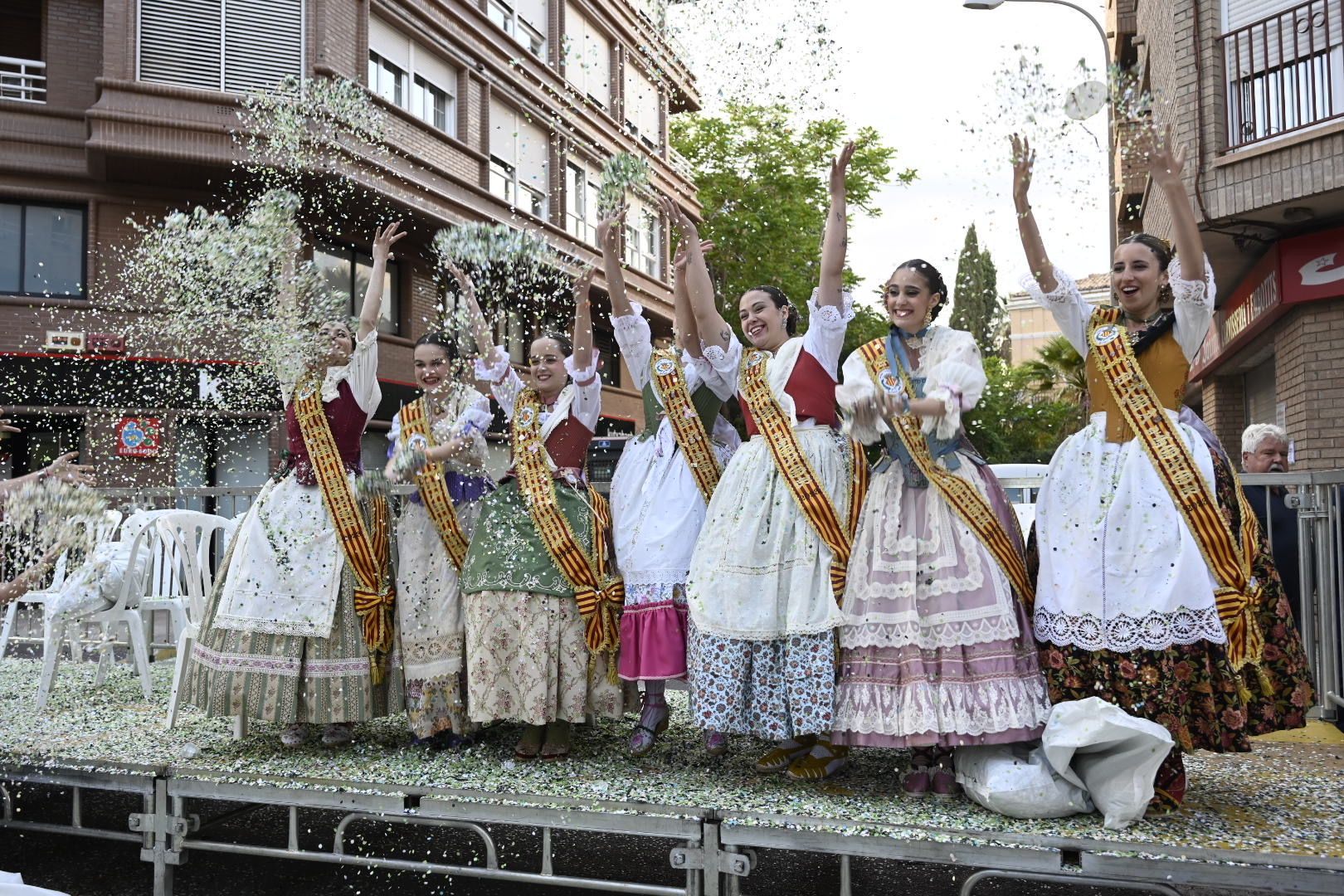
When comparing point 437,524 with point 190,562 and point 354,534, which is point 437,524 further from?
point 190,562

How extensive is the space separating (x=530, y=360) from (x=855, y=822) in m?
2.50

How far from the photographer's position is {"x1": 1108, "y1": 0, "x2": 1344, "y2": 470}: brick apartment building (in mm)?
9383

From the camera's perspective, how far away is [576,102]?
20.6 meters

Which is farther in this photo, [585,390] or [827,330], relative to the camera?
Result: [585,390]

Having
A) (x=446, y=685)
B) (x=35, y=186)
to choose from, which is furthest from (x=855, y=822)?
(x=35, y=186)

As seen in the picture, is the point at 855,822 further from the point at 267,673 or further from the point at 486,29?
the point at 486,29

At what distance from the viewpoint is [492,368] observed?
16.1 ft

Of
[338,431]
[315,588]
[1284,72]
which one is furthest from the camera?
[1284,72]

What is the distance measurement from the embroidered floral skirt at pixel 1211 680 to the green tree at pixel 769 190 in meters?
11.8

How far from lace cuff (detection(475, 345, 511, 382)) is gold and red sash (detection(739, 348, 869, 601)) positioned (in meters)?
1.25

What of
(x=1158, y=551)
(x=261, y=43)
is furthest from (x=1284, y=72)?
(x=261, y=43)

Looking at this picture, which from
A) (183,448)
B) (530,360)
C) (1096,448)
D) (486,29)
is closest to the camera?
(1096,448)

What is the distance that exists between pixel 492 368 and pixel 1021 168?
7.88 feet

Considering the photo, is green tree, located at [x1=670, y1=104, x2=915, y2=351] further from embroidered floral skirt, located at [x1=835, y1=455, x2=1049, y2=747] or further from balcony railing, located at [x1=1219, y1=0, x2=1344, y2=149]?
embroidered floral skirt, located at [x1=835, y1=455, x2=1049, y2=747]
